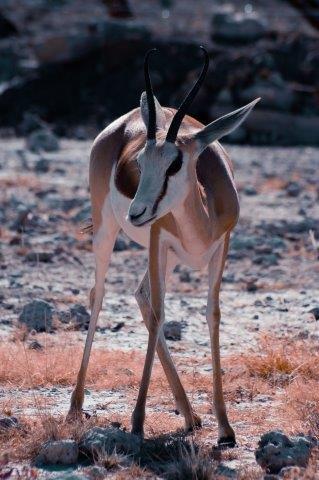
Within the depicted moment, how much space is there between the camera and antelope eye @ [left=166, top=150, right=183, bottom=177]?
21.0 ft

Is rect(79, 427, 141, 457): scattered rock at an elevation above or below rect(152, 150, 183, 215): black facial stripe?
below

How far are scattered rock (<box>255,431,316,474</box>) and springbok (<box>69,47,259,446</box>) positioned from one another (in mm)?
483

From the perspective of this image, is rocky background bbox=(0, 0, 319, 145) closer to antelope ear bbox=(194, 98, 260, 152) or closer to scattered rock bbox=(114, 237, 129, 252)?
scattered rock bbox=(114, 237, 129, 252)

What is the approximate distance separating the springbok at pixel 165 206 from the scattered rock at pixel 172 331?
1587mm

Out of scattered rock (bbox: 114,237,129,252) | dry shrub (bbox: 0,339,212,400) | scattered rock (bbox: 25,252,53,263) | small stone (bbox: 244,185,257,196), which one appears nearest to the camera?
dry shrub (bbox: 0,339,212,400)

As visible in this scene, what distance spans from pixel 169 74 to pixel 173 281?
64.2 feet

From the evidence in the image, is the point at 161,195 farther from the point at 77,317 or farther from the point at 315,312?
the point at 315,312

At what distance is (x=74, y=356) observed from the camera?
327 inches

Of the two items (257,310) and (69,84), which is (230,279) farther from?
(69,84)

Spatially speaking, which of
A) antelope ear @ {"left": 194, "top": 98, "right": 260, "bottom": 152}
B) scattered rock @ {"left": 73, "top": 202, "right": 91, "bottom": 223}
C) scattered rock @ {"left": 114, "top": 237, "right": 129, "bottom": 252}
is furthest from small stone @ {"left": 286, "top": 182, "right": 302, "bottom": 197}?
antelope ear @ {"left": 194, "top": 98, "right": 260, "bottom": 152}

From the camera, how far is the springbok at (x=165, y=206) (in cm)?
640

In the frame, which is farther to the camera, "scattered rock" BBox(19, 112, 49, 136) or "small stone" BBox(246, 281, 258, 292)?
"scattered rock" BBox(19, 112, 49, 136)

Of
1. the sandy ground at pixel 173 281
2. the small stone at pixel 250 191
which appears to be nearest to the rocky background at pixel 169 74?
the sandy ground at pixel 173 281

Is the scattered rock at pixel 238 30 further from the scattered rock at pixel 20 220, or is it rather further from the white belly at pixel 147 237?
the white belly at pixel 147 237
